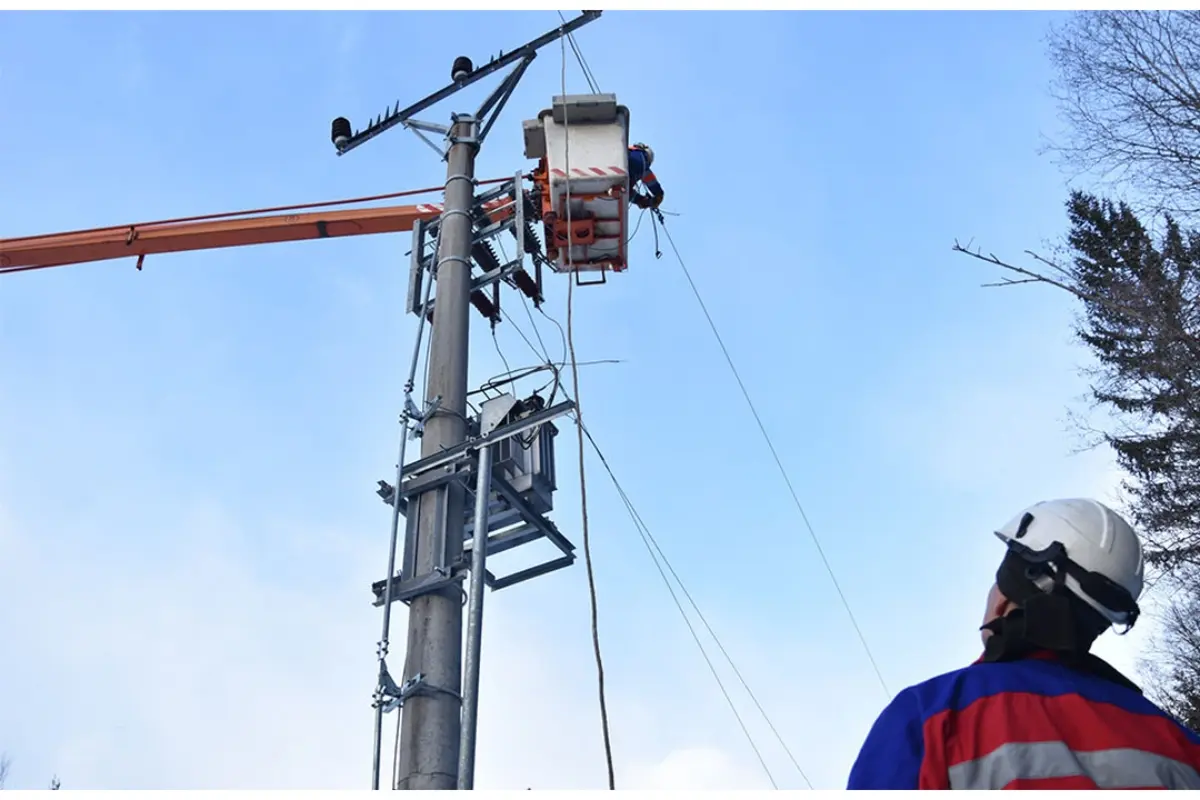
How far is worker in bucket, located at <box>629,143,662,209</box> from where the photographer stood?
9445mm

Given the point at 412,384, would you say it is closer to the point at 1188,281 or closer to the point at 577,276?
the point at 577,276

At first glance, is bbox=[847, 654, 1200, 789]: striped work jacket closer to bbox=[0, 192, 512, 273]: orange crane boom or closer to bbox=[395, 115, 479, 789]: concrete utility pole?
bbox=[395, 115, 479, 789]: concrete utility pole

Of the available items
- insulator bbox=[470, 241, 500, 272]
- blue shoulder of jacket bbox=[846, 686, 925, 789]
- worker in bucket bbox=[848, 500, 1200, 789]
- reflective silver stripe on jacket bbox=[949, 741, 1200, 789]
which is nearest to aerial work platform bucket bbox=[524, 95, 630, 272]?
insulator bbox=[470, 241, 500, 272]

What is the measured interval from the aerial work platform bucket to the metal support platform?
2.16 metres

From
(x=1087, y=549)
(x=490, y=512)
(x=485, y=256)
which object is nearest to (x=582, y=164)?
(x=485, y=256)

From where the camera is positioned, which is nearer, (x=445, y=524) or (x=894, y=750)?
(x=894, y=750)

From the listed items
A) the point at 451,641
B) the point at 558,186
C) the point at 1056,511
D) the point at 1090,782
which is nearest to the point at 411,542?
the point at 451,641

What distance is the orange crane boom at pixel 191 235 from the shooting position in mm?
13664

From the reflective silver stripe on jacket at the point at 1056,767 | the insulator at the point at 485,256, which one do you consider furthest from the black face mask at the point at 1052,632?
the insulator at the point at 485,256

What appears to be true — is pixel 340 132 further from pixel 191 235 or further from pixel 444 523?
pixel 191 235

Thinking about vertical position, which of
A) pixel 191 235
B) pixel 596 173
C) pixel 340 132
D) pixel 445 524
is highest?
pixel 191 235

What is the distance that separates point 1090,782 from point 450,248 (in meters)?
5.72

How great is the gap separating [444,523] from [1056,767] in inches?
168

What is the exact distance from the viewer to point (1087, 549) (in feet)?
11.0
